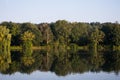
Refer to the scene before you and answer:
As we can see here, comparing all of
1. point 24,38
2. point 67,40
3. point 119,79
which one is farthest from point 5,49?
point 119,79

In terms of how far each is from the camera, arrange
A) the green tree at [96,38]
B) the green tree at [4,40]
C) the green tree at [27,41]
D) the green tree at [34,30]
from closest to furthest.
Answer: the green tree at [4,40], the green tree at [27,41], the green tree at [96,38], the green tree at [34,30]

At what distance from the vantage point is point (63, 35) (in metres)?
77.8

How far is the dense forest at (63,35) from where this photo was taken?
7106cm

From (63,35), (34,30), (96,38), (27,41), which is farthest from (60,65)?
(34,30)

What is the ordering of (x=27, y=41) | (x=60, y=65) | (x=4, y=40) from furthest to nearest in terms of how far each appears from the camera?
(x=27, y=41)
(x=4, y=40)
(x=60, y=65)

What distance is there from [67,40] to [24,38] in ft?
39.7

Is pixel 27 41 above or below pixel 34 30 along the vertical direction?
below

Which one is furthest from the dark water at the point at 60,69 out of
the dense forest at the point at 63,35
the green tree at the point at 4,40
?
the dense forest at the point at 63,35

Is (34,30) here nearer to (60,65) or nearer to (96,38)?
(96,38)

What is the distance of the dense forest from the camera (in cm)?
7106

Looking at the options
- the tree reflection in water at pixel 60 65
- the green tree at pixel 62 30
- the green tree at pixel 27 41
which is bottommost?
the tree reflection in water at pixel 60 65

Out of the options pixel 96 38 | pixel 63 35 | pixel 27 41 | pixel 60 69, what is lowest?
pixel 60 69

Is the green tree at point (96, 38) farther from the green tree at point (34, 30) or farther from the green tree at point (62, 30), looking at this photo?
the green tree at point (34, 30)

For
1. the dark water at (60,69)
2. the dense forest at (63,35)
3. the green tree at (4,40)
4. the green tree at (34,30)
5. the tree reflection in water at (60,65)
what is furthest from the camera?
the green tree at (34,30)
